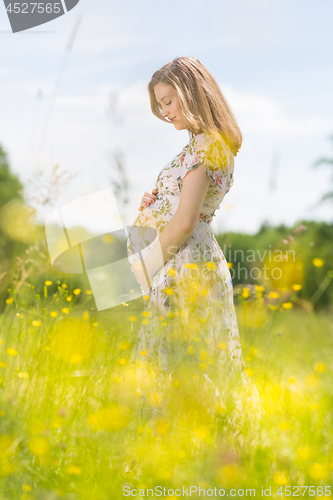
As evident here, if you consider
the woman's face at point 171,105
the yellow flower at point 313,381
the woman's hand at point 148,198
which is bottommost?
the yellow flower at point 313,381

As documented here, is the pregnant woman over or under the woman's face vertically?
under

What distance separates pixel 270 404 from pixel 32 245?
1877mm

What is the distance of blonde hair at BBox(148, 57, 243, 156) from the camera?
65.6 inches

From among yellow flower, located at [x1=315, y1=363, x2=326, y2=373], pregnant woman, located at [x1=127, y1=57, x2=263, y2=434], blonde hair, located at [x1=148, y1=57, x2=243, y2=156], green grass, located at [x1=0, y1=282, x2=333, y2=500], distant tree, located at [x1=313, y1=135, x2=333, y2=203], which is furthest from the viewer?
distant tree, located at [x1=313, y1=135, x2=333, y2=203]

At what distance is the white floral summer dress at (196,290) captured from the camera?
1523 mm

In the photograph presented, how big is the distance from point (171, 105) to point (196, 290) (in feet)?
2.61

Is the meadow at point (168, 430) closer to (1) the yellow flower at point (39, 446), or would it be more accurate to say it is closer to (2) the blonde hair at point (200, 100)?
(1) the yellow flower at point (39, 446)

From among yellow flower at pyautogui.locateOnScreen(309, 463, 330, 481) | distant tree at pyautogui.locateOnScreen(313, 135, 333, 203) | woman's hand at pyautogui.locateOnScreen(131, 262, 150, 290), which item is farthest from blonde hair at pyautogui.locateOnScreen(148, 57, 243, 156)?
distant tree at pyautogui.locateOnScreen(313, 135, 333, 203)

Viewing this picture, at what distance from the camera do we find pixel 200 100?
1.68 meters

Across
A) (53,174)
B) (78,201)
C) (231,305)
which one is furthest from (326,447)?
(53,174)

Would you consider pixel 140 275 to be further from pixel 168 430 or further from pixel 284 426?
pixel 284 426

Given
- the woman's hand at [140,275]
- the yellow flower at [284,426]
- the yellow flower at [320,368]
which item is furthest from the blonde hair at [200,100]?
the yellow flower at [284,426]

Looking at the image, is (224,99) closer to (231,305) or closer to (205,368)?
(231,305)

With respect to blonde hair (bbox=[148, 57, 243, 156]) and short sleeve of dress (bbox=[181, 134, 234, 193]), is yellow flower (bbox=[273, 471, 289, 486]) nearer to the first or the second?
short sleeve of dress (bbox=[181, 134, 234, 193])
